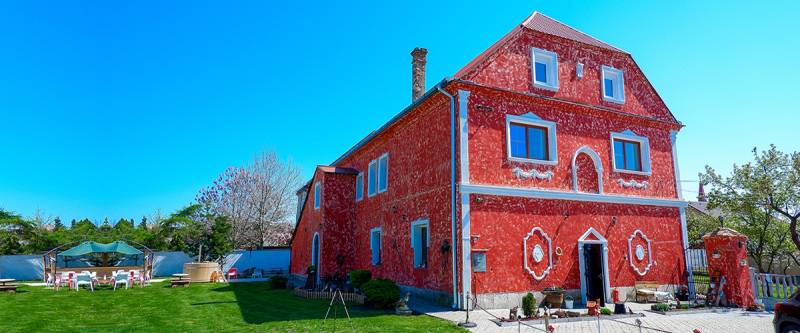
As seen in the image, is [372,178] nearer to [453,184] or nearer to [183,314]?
[453,184]

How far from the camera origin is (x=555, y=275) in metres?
12.9

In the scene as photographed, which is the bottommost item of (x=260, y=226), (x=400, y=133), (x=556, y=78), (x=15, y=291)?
(x=15, y=291)

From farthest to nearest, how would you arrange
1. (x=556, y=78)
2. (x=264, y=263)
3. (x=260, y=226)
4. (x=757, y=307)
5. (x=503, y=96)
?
(x=260, y=226)
(x=264, y=263)
(x=556, y=78)
(x=503, y=96)
(x=757, y=307)

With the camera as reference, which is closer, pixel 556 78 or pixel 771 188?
pixel 556 78

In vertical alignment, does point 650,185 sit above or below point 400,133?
below

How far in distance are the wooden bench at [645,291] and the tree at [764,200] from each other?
8.29 meters

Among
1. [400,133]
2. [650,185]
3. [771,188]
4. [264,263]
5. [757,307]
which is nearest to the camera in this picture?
[757,307]

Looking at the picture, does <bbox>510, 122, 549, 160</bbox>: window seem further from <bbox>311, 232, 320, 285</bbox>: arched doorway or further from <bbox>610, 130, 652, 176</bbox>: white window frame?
<bbox>311, 232, 320, 285</bbox>: arched doorway

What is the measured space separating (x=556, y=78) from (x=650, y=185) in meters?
5.04

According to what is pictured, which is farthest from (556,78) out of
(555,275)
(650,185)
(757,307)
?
(757,307)

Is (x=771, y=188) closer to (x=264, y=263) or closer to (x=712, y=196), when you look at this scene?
(x=712, y=196)

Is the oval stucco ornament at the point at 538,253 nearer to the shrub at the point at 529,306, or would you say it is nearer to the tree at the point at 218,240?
the shrub at the point at 529,306

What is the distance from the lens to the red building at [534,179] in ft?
40.5

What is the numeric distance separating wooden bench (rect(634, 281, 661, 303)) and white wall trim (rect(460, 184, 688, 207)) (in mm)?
2559
